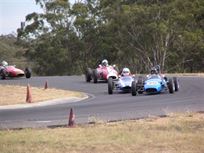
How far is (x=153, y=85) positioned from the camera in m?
24.7

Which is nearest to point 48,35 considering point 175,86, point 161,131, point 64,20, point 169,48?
point 64,20

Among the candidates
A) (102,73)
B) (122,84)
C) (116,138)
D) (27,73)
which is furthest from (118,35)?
(116,138)

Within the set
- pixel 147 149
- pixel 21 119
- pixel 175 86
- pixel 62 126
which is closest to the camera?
pixel 147 149

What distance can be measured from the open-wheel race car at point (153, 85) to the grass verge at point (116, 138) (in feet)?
35.6

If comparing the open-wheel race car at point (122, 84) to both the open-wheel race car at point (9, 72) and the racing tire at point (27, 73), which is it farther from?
the open-wheel race car at point (9, 72)

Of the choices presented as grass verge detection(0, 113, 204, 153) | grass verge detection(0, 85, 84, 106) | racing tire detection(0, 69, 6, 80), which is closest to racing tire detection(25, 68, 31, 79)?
racing tire detection(0, 69, 6, 80)

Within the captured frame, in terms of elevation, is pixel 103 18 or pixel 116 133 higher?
pixel 103 18

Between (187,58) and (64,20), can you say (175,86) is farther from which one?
(64,20)

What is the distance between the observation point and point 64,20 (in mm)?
68375

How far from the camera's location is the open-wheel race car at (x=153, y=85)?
81.3ft

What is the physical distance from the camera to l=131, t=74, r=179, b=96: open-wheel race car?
24.8 m

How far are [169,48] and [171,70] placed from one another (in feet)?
9.27

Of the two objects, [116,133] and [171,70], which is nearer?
[116,133]

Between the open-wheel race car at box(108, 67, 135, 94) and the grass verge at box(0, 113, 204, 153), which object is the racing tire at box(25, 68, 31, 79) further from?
the grass verge at box(0, 113, 204, 153)
